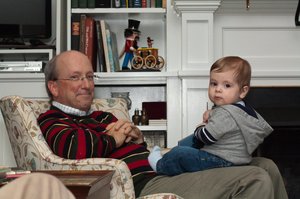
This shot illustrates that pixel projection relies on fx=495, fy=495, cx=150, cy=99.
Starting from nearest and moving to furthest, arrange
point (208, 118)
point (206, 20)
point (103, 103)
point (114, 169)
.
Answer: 1. point (114, 169)
2. point (208, 118)
3. point (103, 103)
4. point (206, 20)

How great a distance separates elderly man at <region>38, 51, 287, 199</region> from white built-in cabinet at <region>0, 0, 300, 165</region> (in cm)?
74

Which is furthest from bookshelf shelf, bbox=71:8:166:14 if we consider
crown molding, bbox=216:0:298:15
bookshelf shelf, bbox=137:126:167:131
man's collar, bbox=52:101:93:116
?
man's collar, bbox=52:101:93:116

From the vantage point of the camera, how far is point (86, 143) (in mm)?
1882

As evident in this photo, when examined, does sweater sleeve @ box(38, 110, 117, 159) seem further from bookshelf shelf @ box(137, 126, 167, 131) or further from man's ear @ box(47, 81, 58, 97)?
bookshelf shelf @ box(137, 126, 167, 131)

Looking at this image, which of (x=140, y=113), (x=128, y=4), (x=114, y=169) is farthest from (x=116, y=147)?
(x=128, y=4)

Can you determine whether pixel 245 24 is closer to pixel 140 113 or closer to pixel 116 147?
pixel 140 113

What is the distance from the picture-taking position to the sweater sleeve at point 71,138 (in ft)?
6.15

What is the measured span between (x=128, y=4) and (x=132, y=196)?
168 cm

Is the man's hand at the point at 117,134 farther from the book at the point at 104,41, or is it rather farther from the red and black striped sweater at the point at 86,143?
the book at the point at 104,41

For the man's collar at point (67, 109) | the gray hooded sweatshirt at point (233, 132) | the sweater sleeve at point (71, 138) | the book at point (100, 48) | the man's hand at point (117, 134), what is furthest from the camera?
the book at point (100, 48)

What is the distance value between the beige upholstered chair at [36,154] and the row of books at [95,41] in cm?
89

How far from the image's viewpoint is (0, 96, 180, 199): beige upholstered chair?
1702mm

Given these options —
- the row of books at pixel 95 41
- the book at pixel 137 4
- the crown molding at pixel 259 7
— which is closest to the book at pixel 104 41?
the row of books at pixel 95 41

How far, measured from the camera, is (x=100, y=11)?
3070 mm
